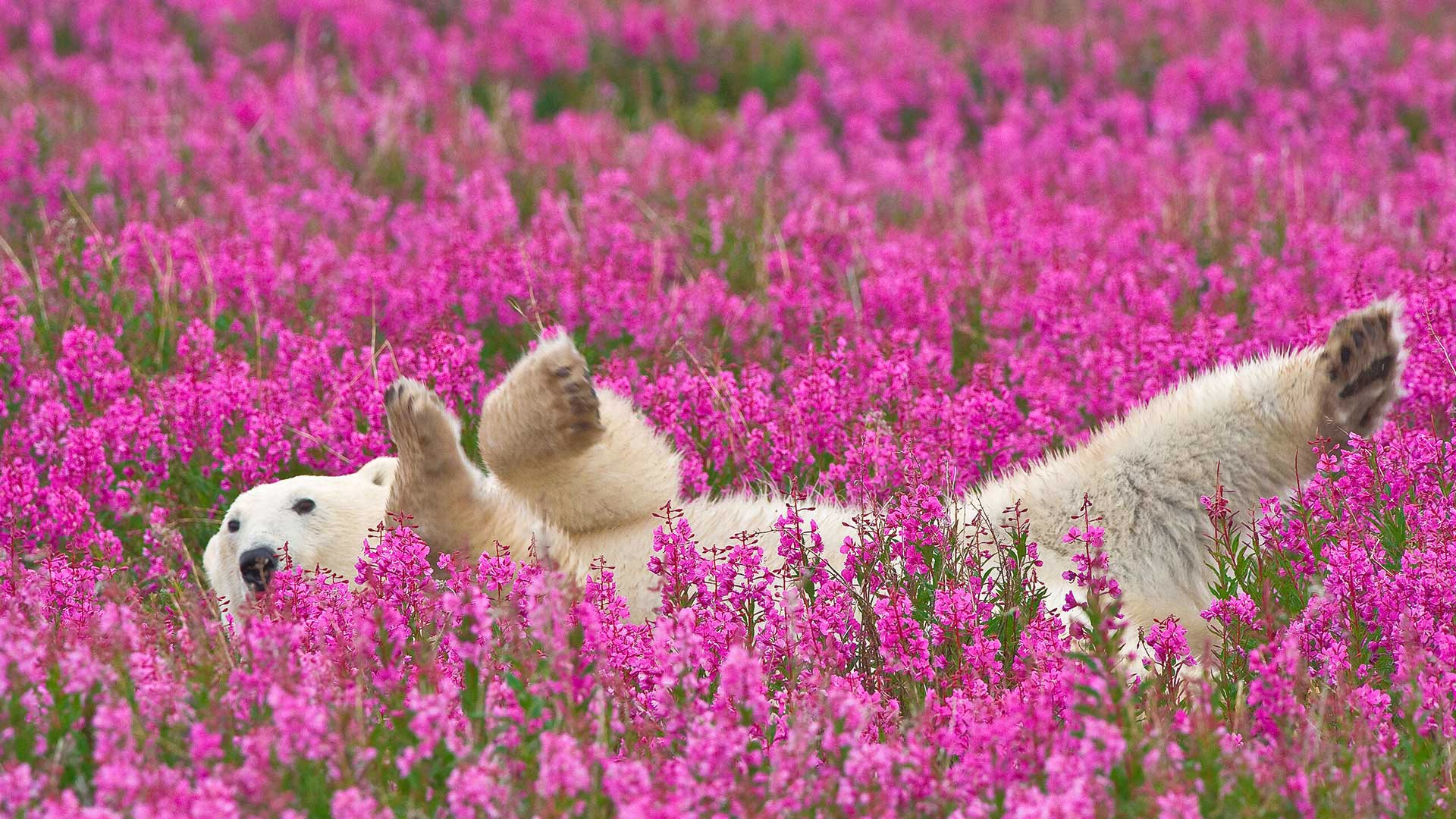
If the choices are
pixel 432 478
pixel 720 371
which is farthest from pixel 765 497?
pixel 432 478

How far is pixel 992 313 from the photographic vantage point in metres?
5.80

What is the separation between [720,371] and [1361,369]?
5.51ft

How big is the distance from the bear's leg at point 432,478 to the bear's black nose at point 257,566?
31cm

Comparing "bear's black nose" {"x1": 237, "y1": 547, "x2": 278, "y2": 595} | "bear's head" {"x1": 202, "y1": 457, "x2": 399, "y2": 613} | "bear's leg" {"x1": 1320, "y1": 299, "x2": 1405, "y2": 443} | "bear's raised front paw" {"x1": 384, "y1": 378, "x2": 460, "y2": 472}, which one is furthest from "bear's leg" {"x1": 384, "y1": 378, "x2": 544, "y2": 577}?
"bear's leg" {"x1": 1320, "y1": 299, "x2": 1405, "y2": 443}

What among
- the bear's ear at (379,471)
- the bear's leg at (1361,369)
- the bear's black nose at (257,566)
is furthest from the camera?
the bear's ear at (379,471)

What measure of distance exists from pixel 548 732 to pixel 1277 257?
4864mm

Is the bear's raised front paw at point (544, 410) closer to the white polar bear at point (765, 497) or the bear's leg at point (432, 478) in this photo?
the white polar bear at point (765, 497)

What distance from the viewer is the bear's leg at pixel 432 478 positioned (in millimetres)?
4055

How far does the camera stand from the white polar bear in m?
3.99

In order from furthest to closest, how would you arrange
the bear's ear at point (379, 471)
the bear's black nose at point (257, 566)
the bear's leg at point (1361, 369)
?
the bear's ear at point (379, 471), the bear's black nose at point (257, 566), the bear's leg at point (1361, 369)

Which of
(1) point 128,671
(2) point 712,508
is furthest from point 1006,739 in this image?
(2) point 712,508

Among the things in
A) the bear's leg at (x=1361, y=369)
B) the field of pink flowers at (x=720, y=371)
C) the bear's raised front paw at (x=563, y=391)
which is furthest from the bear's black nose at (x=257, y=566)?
the bear's leg at (x=1361, y=369)

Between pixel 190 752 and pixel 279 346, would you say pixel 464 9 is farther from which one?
pixel 190 752

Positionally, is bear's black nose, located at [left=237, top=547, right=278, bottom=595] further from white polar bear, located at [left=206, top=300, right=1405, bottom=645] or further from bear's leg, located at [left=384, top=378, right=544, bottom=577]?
bear's leg, located at [left=384, top=378, right=544, bottom=577]
